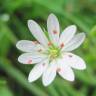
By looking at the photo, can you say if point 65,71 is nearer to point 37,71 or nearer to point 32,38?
point 37,71

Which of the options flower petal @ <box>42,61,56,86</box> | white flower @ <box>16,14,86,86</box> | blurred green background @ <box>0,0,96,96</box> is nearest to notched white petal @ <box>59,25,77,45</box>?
white flower @ <box>16,14,86,86</box>

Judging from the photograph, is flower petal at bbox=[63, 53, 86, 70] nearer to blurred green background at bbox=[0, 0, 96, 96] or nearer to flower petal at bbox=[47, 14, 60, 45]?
flower petal at bbox=[47, 14, 60, 45]

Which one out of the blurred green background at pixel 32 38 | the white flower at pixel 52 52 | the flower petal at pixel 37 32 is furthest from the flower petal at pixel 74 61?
the blurred green background at pixel 32 38

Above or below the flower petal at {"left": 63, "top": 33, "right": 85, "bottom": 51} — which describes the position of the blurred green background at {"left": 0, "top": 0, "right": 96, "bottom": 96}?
below

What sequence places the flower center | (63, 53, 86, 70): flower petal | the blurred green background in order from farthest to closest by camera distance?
the blurred green background → the flower center → (63, 53, 86, 70): flower petal

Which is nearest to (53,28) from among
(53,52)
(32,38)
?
(53,52)

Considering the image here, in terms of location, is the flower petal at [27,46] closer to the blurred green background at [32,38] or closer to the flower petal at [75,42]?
the flower petal at [75,42]
